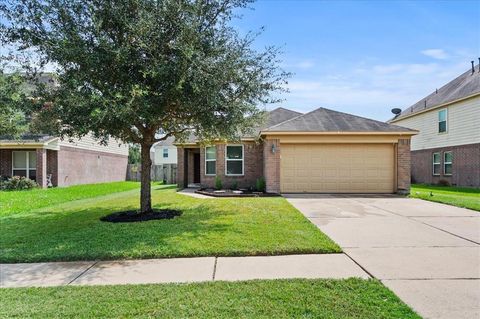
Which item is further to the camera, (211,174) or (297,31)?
(211,174)

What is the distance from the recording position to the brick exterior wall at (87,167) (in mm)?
21953

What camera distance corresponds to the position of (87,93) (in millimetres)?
7023

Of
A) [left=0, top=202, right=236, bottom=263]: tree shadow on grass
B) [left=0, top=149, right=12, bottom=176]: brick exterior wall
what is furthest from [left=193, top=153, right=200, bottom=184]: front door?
[left=0, top=149, right=12, bottom=176]: brick exterior wall

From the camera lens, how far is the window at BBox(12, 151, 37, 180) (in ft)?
68.7

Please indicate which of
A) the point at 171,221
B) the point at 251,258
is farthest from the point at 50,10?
the point at 251,258

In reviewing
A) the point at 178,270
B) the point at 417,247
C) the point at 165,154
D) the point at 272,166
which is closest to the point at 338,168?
the point at 272,166

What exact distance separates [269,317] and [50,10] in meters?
7.55

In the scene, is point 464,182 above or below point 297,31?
below

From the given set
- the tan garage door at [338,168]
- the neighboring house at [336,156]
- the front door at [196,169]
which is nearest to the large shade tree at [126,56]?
the neighboring house at [336,156]

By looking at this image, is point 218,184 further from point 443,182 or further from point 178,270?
point 443,182

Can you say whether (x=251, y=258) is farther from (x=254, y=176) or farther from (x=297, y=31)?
(x=254, y=176)

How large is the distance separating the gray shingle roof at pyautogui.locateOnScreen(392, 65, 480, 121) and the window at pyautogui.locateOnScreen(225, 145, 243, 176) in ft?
44.5

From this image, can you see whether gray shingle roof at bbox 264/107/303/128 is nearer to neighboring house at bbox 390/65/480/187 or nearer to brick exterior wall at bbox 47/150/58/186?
neighboring house at bbox 390/65/480/187

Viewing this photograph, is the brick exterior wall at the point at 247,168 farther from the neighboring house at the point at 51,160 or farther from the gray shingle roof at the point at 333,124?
the neighboring house at the point at 51,160
